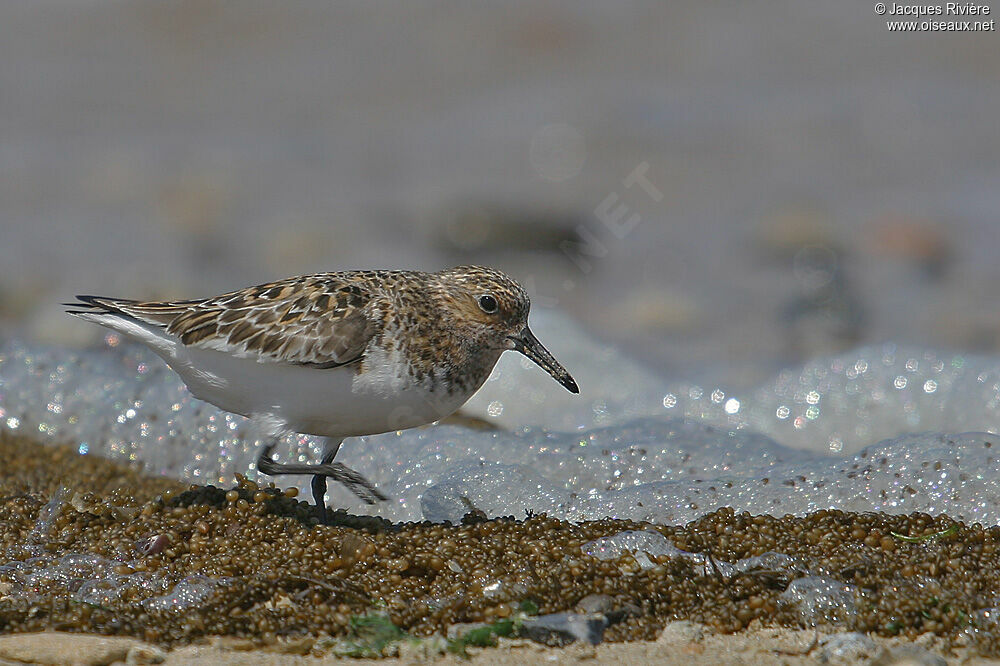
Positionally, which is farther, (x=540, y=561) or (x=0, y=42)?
Result: (x=0, y=42)

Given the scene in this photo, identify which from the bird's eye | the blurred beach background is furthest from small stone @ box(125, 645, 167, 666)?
the blurred beach background

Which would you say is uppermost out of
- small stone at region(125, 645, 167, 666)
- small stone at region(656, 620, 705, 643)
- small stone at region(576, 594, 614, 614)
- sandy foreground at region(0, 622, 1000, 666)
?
small stone at region(576, 594, 614, 614)

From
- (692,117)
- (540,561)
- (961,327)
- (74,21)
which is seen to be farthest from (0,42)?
(540,561)

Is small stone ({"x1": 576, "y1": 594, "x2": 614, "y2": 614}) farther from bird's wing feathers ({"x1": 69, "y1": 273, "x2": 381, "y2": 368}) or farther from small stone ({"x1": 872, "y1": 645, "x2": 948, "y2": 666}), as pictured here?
bird's wing feathers ({"x1": 69, "y1": 273, "x2": 381, "y2": 368})

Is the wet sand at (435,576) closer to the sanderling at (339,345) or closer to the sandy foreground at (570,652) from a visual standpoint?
the sandy foreground at (570,652)

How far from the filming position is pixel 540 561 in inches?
183

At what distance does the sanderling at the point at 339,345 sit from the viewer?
4957 millimetres

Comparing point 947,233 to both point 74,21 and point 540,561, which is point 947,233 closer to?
point 540,561

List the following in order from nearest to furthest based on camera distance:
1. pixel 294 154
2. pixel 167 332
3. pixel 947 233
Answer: pixel 167 332
pixel 947 233
pixel 294 154

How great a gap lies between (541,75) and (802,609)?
13340mm

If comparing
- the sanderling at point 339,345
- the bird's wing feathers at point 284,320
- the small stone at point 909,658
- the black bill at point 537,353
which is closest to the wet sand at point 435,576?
the small stone at point 909,658

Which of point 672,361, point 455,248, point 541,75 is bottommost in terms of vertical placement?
point 672,361

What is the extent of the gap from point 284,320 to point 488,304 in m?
0.92

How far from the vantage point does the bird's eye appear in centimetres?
541
